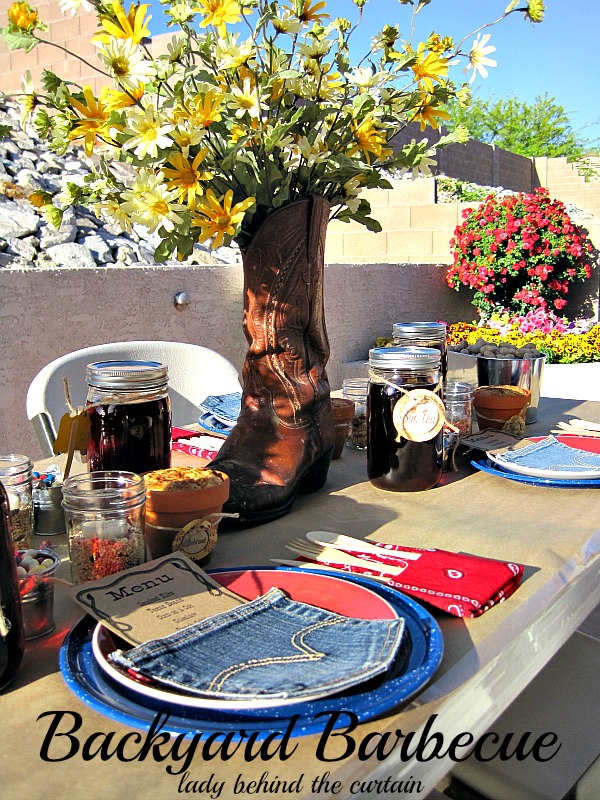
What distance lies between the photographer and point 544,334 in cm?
593

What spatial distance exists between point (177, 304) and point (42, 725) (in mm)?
3421

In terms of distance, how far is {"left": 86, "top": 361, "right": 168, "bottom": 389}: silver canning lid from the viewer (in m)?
1.02

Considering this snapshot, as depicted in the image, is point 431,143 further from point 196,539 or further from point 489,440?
point 196,539

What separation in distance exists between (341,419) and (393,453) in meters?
0.21

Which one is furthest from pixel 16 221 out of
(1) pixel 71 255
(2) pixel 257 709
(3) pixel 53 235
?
(2) pixel 257 709

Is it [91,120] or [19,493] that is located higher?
[91,120]

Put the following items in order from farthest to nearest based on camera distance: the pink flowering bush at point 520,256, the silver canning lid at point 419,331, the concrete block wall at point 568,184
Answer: the concrete block wall at point 568,184, the pink flowering bush at point 520,256, the silver canning lid at point 419,331

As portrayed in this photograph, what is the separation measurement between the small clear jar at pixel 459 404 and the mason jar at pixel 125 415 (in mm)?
635

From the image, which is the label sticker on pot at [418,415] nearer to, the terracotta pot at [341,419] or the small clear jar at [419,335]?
the terracotta pot at [341,419]

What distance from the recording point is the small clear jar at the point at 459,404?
1.47m

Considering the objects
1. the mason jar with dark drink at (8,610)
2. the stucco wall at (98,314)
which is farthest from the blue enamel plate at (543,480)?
the stucco wall at (98,314)

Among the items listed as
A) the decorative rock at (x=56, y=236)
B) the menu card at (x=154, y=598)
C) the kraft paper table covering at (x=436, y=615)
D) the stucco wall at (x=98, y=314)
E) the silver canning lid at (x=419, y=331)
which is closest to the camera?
the kraft paper table covering at (x=436, y=615)

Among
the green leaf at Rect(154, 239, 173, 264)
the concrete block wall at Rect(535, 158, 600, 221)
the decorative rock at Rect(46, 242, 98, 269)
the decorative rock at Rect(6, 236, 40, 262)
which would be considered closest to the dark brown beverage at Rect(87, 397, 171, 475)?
the green leaf at Rect(154, 239, 173, 264)

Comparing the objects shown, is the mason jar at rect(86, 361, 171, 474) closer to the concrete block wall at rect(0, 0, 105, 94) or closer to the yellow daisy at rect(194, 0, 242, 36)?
the yellow daisy at rect(194, 0, 242, 36)
